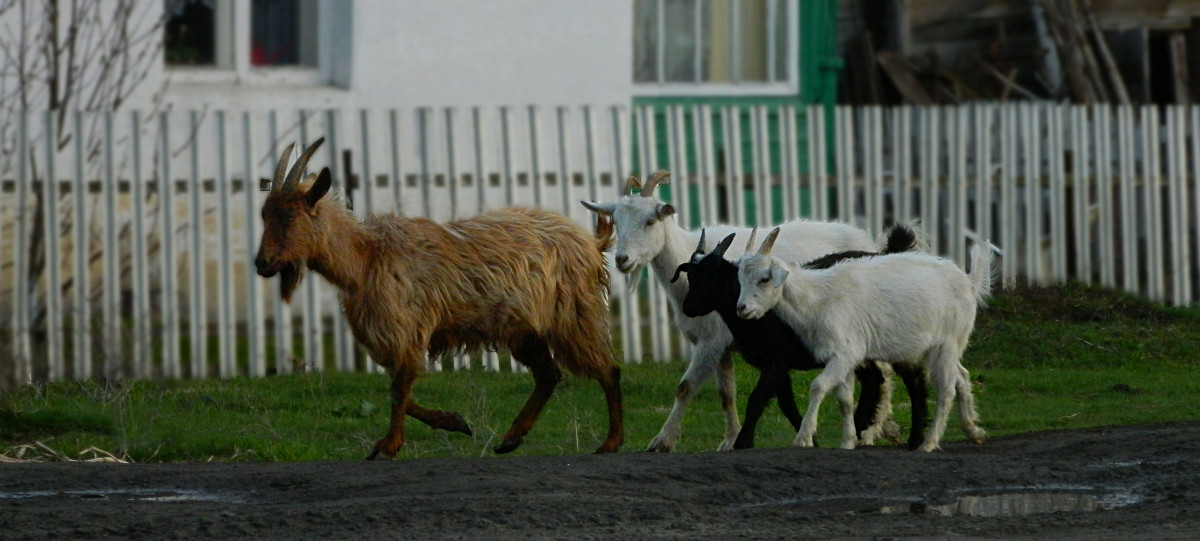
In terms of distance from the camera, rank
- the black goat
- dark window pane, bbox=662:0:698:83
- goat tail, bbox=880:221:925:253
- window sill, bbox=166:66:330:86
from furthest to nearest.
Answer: dark window pane, bbox=662:0:698:83
window sill, bbox=166:66:330:86
goat tail, bbox=880:221:925:253
the black goat

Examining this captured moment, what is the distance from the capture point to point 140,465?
923 cm

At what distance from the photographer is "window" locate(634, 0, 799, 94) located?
60.3 feet

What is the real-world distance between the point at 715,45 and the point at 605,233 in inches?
334

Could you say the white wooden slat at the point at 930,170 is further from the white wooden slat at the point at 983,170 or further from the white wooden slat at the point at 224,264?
the white wooden slat at the point at 224,264

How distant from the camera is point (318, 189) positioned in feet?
30.7

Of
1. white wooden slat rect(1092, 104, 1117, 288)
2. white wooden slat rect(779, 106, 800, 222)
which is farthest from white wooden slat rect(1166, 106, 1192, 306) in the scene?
white wooden slat rect(779, 106, 800, 222)

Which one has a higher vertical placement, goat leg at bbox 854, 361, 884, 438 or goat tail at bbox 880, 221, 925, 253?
goat tail at bbox 880, 221, 925, 253

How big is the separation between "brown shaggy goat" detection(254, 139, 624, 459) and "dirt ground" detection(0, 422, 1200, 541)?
784 mm

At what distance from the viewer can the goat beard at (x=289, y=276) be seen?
30.9 feet

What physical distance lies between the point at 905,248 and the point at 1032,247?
16.1 feet

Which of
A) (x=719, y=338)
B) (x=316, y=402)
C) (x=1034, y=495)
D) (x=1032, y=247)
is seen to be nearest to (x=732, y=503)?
(x=1034, y=495)

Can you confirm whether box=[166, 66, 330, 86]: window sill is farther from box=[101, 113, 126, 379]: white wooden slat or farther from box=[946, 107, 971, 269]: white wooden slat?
box=[946, 107, 971, 269]: white wooden slat

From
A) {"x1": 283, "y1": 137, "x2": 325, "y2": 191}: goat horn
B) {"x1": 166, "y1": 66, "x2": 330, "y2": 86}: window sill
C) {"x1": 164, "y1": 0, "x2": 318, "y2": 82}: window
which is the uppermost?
{"x1": 164, "y1": 0, "x2": 318, "y2": 82}: window

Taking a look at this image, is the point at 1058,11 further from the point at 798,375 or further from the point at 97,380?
the point at 97,380
